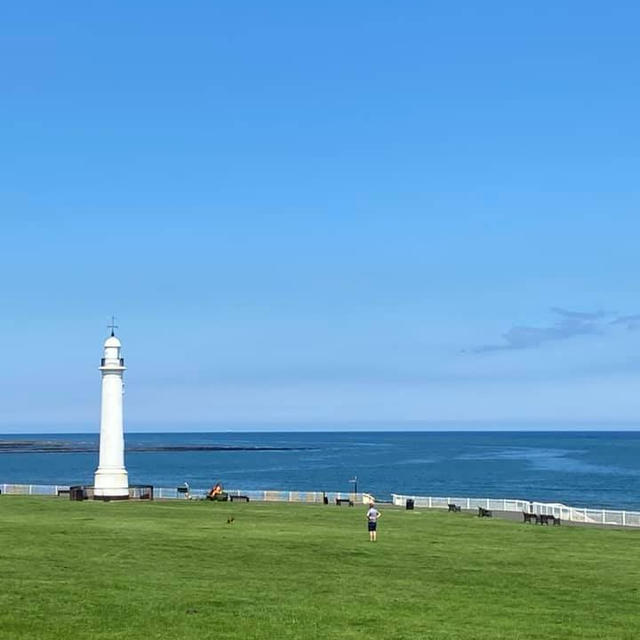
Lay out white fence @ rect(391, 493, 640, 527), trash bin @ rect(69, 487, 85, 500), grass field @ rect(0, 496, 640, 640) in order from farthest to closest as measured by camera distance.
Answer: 1. trash bin @ rect(69, 487, 85, 500)
2. white fence @ rect(391, 493, 640, 527)
3. grass field @ rect(0, 496, 640, 640)

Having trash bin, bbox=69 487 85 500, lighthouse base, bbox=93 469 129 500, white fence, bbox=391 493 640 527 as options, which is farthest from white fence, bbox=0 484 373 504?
white fence, bbox=391 493 640 527

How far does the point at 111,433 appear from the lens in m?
55.2

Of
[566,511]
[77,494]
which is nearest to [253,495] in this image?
[77,494]

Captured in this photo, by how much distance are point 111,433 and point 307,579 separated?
102 feet

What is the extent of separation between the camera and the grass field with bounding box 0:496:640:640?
1994cm

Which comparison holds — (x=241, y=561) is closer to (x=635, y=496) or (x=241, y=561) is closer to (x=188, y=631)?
(x=188, y=631)

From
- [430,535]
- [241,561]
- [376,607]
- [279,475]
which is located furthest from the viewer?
[279,475]

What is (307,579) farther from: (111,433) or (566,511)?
(111,433)

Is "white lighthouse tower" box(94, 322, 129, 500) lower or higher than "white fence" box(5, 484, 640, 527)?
higher

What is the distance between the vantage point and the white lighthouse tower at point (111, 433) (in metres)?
54.2

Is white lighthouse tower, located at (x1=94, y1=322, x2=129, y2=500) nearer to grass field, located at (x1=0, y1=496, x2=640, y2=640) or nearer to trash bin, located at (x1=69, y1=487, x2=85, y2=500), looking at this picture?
trash bin, located at (x1=69, y1=487, x2=85, y2=500)

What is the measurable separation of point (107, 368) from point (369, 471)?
107283 millimetres

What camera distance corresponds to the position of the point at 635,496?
102 m

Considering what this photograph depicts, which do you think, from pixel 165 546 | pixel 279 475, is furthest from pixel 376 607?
pixel 279 475
